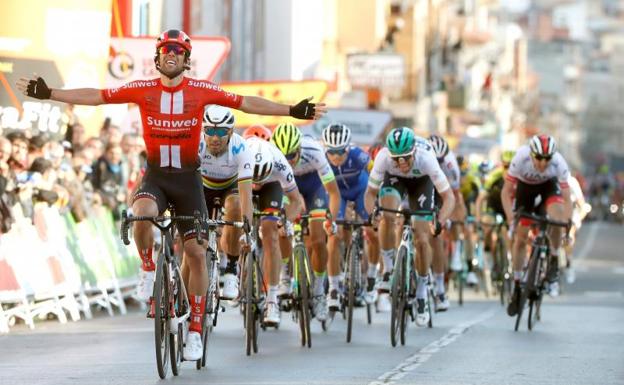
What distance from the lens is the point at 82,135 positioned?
75.1 ft

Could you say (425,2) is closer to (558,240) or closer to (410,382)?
(558,240)

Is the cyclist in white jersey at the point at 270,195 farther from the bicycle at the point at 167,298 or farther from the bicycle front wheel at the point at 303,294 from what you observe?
the bicycle at the point at 167,298

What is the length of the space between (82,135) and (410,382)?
10.8m

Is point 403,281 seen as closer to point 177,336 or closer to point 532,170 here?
point 532,170

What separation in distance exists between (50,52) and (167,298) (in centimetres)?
1414

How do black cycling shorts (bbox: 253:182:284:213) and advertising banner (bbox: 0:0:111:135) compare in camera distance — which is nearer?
black cycling shorts (bbox: 253:182:284:213)

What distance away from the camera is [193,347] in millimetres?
13125

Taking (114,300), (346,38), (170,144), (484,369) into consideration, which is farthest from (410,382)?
(346,38)

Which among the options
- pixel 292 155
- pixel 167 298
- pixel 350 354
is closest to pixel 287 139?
pixel 292 155

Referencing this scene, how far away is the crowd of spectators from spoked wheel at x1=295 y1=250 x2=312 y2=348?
329 centimetres

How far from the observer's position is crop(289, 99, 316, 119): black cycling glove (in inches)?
512

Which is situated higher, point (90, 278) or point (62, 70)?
point (62, 70)

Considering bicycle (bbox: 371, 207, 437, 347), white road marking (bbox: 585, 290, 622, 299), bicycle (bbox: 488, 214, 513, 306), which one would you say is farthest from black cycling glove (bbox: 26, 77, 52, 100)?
white road marking (bbox: 585, 290, 622, 299)

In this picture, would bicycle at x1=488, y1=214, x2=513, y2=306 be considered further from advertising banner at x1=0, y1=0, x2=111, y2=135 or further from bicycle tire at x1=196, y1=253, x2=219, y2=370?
bicycle tire at x1=196, y1=253, x2=219, y2=370
